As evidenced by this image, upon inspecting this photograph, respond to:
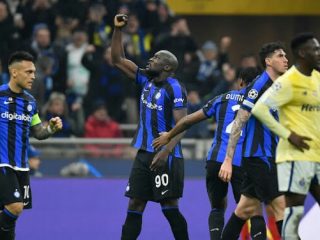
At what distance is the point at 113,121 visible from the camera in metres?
15.3

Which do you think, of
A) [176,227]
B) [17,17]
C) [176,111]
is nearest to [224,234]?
[176,227]

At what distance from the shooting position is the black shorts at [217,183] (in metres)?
10.6

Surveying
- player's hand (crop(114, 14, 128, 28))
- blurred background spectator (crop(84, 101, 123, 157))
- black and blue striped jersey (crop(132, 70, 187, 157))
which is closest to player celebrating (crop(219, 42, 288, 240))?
black and blue striped jersey (crop(132, 70, 187, 157))

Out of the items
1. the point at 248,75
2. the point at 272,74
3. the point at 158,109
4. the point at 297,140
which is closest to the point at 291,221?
the point at 297,140

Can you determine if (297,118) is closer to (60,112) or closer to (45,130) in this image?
(45,130)

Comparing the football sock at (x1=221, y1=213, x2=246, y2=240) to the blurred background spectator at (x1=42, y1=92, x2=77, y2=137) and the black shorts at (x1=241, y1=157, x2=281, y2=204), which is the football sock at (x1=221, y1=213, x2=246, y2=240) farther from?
the blurred background spectator at (x1=42, y1=92, x2=77, y2=137)

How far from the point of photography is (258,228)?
10.2m

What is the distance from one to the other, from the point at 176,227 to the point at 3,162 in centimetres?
176

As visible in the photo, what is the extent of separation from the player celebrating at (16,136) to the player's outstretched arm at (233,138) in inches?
64.4

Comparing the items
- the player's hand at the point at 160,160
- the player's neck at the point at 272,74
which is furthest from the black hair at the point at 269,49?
the player's hand at the point at 160,160

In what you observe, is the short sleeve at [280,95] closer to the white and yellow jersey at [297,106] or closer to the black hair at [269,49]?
the white and yellow jersey at [297,106]

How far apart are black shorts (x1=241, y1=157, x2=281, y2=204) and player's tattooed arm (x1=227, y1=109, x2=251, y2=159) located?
42 cm

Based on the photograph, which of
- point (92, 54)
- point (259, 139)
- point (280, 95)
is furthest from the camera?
point (92, 54)

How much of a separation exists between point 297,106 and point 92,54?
6.96 m
